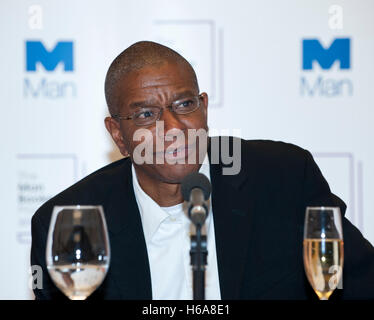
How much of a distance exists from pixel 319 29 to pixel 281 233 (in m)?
1.74

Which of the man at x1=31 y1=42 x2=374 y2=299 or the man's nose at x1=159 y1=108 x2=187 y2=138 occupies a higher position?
the man's nose at x1=159 y1=108 x2=187 y2=138

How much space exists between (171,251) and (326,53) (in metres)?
1.78

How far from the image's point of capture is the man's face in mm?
2668

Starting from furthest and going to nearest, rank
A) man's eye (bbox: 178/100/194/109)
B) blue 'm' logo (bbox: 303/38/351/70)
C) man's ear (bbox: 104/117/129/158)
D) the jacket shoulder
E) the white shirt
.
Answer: blue 'm' logo (bbox: 303/38/351/70), man's ear (bbox: 104/117/129/158), the jacket shoulder, man's eye (bbox: 178/100/194/109), the white shirt

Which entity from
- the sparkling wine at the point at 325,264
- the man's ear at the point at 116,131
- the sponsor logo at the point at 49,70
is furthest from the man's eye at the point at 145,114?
the sponsor logo at the point at 49,70

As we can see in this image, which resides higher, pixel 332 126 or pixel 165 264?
pixel 332 126

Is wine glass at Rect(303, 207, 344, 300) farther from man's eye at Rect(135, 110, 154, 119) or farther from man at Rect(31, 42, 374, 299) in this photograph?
man's eye at Rect(135, 110, 154, 119)

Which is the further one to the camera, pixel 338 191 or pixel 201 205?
pixel 338 191

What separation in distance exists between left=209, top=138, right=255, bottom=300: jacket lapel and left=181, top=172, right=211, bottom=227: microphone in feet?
2.98

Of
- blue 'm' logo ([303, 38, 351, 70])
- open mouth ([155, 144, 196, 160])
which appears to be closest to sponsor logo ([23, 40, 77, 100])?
blue 'm' logo ([303, 38, 351, 70])

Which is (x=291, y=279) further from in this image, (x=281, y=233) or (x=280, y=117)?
(x=280, y=117)

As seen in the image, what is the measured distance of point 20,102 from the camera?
4027mm
